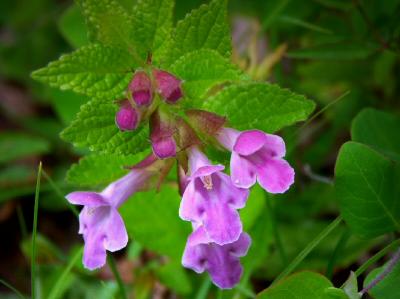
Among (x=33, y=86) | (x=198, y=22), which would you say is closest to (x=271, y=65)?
(x=198, y=22)

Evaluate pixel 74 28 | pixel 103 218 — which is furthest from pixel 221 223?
pixel 74 28

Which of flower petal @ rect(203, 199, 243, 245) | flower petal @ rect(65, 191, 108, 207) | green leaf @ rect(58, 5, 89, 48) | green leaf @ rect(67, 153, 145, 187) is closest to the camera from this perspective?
flower petal @ rect(203, 199, 243, 245)

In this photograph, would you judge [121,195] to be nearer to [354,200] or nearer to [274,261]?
[354,200]

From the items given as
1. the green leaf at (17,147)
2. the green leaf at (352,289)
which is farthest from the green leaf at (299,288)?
the green leaf at (17,147)

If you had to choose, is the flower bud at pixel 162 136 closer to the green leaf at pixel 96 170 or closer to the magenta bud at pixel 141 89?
the magenta bud at pixel 141 89

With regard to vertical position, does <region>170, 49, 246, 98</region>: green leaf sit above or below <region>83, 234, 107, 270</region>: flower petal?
above

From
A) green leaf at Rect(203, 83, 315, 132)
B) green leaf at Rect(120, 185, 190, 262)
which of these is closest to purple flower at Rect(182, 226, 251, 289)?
green leaf at Rect(203, 83, 315, 132)

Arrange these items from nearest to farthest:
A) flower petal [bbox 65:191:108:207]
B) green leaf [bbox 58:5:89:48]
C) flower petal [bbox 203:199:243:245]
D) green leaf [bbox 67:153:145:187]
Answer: flower petal [bbox 203:199:243:245], flower petal [bbox 65:191:108:207], green leaf [bbox 67:153:145:187], green leaf [bbox 58:5:89:48]

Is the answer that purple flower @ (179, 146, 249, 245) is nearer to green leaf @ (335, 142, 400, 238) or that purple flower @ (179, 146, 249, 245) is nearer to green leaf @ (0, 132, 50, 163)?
green leaf @ (335, 142, 400, 238)
